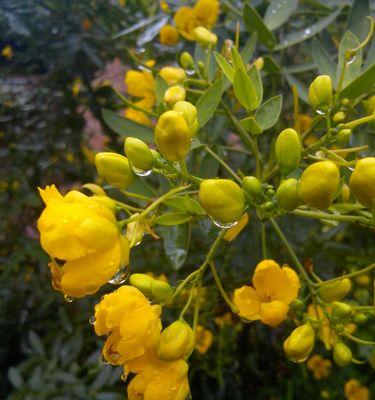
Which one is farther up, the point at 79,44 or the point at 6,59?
the point at 79,44

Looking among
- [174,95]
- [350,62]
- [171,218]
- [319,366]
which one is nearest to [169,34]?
[174,95]

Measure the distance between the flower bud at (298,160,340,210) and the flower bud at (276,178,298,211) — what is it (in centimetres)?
2

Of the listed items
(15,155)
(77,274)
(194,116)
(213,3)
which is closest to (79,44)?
(15,155)

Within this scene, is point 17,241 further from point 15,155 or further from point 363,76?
point 363,76

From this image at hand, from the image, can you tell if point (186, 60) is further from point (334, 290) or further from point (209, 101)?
point (334, 290)

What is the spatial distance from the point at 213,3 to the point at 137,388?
2.59ft

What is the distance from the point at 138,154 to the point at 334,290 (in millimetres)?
334

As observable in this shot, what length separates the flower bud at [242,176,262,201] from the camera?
0.60 metres

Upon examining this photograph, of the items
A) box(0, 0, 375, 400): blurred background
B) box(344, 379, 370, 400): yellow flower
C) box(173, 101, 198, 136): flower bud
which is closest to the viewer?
box(173, 101, 198, 136): flower bud

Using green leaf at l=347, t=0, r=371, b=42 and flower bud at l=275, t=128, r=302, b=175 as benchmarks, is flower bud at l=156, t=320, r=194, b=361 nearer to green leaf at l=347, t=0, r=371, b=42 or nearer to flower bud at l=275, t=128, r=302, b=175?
flower bud at l=275, t=128, r=302, b=175

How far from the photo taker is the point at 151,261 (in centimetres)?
141

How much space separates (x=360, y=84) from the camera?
0.68 meters

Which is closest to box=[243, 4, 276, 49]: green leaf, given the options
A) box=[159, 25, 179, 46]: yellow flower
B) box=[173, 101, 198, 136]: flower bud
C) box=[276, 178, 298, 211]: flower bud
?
box=[159, 25, 179, 46]: yellow flower

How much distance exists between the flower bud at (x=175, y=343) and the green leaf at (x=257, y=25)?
57 centimetres
